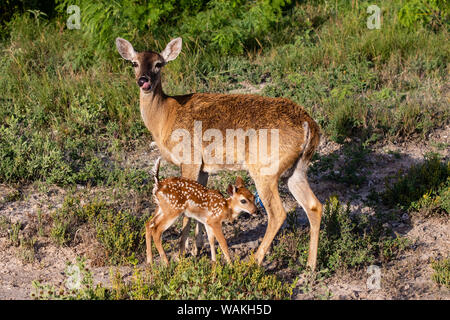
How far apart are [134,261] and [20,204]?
2.04 m

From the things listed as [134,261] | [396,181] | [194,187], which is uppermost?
[194,187]

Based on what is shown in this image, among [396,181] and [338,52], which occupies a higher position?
[338,52]

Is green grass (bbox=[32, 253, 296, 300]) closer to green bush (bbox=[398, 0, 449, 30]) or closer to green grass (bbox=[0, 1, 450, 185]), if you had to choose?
green grass (bbox=[0, 1, 450, 185])

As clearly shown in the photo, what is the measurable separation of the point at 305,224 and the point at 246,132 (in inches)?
67.7

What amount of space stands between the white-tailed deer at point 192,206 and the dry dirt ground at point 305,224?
0.57 meters

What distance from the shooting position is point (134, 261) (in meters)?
6.96

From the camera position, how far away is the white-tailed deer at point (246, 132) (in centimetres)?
691

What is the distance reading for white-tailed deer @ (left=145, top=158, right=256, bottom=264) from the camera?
22.3 feet

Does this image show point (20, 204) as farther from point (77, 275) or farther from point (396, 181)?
point (396, 181)

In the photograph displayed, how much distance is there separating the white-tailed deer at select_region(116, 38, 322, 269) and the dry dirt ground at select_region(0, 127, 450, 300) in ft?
1.89

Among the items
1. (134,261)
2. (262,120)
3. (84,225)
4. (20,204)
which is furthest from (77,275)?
(262,120)

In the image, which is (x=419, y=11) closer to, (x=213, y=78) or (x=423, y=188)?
(x=213, y=78)

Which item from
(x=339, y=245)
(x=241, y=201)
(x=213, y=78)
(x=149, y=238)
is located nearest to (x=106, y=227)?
(x=149, y=238)

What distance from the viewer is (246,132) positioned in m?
7.04
